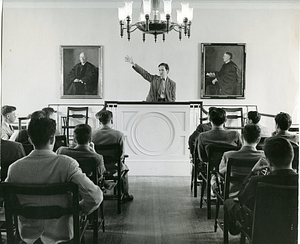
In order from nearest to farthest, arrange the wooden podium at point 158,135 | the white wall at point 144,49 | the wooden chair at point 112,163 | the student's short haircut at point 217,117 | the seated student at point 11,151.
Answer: the seated student at point 11,151 → the wooden chair at point 112,163 → the student's short haircut at point 217,117 → the wooden podium at point 158,135 → the white wall at point 144,49

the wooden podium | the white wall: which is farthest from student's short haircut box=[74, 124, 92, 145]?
the white wall

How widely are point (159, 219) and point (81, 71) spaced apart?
5.55m

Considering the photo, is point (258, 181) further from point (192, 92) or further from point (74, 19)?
point (74, 19)

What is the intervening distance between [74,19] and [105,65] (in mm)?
1264

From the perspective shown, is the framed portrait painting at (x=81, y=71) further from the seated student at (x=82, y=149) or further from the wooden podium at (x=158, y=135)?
the seated student at (x=82, y=149)

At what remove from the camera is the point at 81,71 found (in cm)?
852

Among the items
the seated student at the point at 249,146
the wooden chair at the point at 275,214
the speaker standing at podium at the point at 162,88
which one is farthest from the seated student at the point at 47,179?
the speaker standing at podium at the point at 162,88

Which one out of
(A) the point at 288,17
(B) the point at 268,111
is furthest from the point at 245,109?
(A) the point at 288,17

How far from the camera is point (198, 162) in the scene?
14.7 ft

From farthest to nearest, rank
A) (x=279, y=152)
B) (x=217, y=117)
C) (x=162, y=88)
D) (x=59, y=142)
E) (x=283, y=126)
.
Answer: (x=162, y=88) < (x=217, y=117) < (x=59, y=142) < (x=283, y=126) < (x=279, y=152)

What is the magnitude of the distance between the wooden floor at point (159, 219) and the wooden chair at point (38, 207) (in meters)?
1.18

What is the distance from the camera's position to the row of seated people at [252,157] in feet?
6.88

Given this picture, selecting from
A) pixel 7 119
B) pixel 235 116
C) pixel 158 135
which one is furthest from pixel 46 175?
pixel 235 116

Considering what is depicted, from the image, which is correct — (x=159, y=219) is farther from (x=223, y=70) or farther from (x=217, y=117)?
(x=223, y=70)
